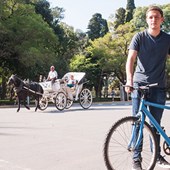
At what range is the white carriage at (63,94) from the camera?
18.4 meters

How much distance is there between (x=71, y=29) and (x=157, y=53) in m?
56.5

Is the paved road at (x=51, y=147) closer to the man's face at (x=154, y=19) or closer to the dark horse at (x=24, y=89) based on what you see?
the man's face at (x=154, y=19)

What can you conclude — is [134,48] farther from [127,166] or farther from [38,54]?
[38,54]

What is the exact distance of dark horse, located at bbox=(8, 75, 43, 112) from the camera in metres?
17.6

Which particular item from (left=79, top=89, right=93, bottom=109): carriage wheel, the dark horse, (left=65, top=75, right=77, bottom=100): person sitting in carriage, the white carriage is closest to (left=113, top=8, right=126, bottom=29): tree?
(left=79, top=89, right=93, bottom=109): carriage wheel

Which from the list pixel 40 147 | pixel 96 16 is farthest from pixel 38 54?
pixel 96 16

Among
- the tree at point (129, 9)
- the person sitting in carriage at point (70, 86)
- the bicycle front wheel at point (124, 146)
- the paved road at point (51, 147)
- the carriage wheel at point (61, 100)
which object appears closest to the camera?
the bicycle front wheel at point (124, 146)

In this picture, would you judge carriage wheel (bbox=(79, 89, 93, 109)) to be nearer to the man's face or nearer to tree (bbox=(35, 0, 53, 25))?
the man's face

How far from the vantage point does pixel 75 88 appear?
62.8ft

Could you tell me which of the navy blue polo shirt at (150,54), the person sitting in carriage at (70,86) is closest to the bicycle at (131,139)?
the navy blue polo shirt at (150,54)

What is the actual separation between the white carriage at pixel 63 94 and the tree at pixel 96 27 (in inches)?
1776

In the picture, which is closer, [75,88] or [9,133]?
[9,133]

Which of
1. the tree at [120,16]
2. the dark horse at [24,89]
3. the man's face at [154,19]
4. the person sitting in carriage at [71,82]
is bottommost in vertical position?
the dark horse at [24,89]

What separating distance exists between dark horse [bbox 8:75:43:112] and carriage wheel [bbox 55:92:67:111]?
771 millimetres
